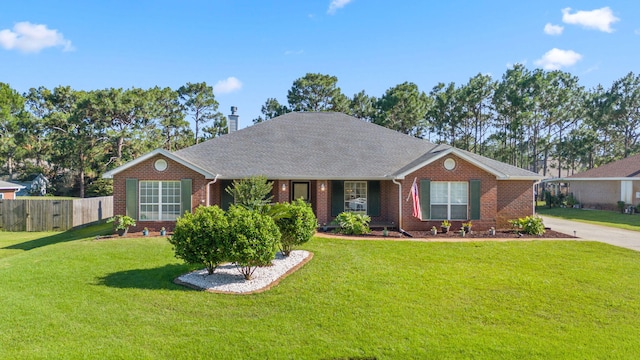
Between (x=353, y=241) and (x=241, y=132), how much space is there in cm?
1053

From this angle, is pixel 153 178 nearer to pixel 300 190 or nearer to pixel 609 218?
pixel 300 190

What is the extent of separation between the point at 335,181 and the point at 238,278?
9.08 meters

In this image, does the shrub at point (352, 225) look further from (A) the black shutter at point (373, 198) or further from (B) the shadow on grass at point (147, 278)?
(B) the shadow on grass at point (147, 278)

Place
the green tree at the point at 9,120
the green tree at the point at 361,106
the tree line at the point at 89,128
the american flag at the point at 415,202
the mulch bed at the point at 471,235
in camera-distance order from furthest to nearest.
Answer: the green tree at the point at 361,106 → the green tree at the point at 9,120 → the tree line at the point at 89,128 → the american flag at the point at 415,202 → the mulch bed at the point at 471,235

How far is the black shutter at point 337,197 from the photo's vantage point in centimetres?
1734

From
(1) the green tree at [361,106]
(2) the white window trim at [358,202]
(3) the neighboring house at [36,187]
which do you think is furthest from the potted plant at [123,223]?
(3) the neighboring house at [36,187]

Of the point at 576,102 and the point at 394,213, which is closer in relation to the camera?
the point at 394,213

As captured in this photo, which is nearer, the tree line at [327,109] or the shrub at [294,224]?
the shrub at [294,224]

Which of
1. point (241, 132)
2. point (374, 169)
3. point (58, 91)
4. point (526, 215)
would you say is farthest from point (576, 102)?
point (58, 91)

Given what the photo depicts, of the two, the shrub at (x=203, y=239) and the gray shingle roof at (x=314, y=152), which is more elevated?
the gray shingle roof at (x=314, y=152)

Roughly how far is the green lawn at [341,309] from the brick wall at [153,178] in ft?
12.8

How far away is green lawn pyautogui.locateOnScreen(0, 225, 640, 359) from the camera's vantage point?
5.65m

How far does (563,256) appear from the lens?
11.4 meters

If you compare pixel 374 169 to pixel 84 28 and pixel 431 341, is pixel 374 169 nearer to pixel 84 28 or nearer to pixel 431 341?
pixel 431 341
